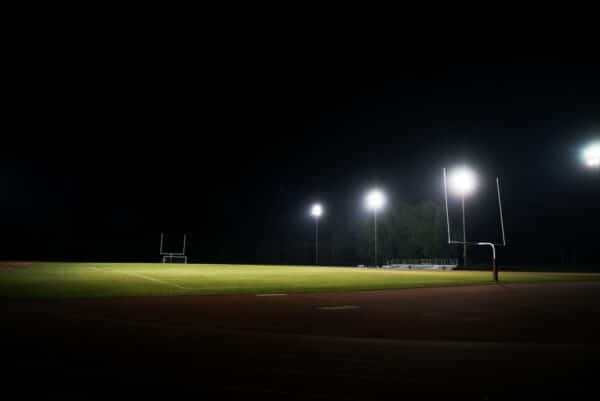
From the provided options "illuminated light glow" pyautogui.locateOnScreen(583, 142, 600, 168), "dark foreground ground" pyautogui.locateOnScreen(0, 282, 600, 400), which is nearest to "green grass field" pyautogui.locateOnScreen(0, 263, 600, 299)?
"dark foreground ground" pyautogui.locateOnScreen(0, 282, 600, 400)

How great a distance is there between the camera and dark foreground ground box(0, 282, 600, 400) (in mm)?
3666

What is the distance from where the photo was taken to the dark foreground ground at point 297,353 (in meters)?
3.67

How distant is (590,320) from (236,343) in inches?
251

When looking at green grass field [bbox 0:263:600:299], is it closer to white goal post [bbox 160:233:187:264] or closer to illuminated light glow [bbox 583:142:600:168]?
illuminated light glow [bbox 583:142:600:168]

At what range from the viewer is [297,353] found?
5008 mm

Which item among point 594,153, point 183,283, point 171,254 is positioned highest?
point 594,153

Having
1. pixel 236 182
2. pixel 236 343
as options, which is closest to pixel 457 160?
pixel 236 182

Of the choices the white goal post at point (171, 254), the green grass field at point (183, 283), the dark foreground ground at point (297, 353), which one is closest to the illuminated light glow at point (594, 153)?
the green grass field at point (183, 283)

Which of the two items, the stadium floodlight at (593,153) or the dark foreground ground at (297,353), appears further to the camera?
the stadium floodlight at (593,153)

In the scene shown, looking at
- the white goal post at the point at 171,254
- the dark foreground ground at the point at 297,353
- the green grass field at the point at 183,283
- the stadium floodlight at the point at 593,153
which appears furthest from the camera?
the white goal post at the point at 171,254

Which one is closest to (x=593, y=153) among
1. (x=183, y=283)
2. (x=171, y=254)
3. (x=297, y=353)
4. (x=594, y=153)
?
(x=594, y=153)

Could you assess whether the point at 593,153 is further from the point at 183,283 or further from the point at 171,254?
the point at 171,254

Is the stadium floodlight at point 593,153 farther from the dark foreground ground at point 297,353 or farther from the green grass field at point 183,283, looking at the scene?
the dark foreground ground at point 297,353

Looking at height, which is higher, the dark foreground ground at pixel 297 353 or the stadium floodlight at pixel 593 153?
the stadium floodlight at pixel 593 153
